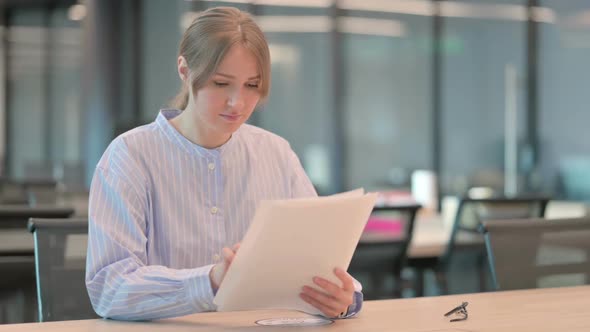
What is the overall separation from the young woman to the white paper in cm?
4

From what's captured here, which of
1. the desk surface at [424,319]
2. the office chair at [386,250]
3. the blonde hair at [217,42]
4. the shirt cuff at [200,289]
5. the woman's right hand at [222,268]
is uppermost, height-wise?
the blonde hair at [217,42]

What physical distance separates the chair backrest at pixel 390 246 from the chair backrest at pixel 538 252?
1.29m

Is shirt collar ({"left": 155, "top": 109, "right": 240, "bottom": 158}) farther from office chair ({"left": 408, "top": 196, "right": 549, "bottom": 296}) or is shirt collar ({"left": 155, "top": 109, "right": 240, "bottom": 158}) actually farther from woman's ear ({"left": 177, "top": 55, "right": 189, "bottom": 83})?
office chair ({"left": 408, "top": 196, "right": 549, "bottom": 296})

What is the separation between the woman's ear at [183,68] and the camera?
190 cm

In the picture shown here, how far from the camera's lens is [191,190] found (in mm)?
1952

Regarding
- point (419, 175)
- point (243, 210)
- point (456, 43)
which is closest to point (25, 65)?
point (456, 43)

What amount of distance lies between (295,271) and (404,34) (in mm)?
7178

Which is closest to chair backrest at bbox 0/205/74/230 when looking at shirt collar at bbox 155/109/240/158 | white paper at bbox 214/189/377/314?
shirt collar at bbox 155/109/240/158

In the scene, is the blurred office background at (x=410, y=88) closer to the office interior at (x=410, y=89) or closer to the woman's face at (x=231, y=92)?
the office interior at (x=410, y=89)

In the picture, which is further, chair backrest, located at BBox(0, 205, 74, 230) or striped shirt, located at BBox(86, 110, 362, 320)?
chair backrest, located at BBox(0, 205, 74, 230)

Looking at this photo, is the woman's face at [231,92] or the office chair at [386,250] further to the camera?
the office chair at [386,250]

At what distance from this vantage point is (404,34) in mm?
8547

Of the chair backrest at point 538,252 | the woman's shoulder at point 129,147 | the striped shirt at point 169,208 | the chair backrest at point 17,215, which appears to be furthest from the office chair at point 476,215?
the woman's shoulder at point 129,147

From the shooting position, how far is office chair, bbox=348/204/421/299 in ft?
12.5
